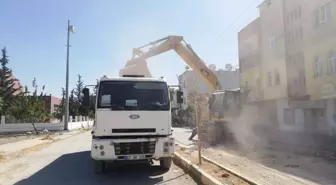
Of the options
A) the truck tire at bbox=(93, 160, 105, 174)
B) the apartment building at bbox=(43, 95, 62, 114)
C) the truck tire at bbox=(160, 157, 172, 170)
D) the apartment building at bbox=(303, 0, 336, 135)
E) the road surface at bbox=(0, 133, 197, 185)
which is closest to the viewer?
the road surface at bbox=(0, 133, 197, 185)

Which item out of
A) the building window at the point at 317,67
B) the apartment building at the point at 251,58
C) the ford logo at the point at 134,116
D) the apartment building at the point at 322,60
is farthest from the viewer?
the apartment building at the point at 251,58

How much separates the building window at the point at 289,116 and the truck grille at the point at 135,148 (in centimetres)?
1608

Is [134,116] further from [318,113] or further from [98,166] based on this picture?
[318,113]

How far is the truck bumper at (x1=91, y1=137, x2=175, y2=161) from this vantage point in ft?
28.1

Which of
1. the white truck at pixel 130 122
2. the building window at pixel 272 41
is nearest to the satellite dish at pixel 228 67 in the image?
the building window at pixel 272 41

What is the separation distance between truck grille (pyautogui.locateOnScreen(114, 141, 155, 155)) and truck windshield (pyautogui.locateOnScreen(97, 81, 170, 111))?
94cm

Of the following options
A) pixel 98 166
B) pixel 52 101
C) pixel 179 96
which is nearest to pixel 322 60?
pixel 179 96

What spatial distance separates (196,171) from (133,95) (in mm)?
2638

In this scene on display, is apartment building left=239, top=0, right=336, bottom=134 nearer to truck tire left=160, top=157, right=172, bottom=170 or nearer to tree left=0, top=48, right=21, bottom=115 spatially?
truck tire left=160, top=157, right=172, bottom=170

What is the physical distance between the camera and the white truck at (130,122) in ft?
28.5

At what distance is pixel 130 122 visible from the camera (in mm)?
8820

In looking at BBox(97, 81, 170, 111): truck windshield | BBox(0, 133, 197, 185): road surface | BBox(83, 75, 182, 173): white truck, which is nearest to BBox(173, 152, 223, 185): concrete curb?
BBox(0, 133, 197, 185): road surface

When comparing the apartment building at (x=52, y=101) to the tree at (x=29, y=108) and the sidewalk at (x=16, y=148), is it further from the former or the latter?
the sidewalk at (x=16, y=148)

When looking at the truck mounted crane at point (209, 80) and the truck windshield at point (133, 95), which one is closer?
the truck windshield at point (133, 95)
